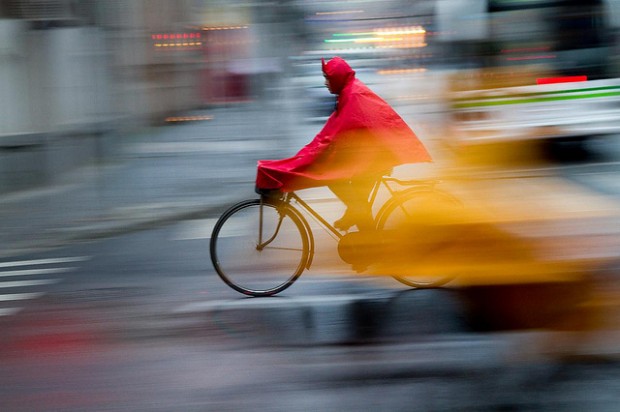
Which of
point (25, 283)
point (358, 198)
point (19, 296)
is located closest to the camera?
point (358, 198)

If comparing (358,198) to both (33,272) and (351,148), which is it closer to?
(351,148)

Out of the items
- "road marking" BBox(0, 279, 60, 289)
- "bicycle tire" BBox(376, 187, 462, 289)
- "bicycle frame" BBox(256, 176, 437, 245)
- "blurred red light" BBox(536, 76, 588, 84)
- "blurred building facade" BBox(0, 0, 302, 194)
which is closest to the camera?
"bicycle tire" BBox(376, 187, 462, 289)

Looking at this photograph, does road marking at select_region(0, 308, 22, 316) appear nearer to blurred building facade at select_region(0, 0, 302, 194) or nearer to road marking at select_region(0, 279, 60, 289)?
road marking at select_region(0, 279, 60, 289)

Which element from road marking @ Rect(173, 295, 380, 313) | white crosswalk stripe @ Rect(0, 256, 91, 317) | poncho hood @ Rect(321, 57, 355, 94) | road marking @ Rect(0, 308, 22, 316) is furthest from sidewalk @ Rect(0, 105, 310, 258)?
poncho hood @ Rect(321, 57, 355, 94)

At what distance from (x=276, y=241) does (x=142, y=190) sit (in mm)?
5791

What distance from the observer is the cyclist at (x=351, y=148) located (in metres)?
6.32

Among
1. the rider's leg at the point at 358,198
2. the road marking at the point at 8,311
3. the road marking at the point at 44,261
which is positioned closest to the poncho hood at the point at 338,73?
the rider's leg at the point at 358,198

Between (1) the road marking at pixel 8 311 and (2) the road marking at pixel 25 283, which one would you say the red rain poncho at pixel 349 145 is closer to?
(1) the road marking at pixel 8 311

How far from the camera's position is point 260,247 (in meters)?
6.73

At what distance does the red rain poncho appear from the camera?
6316mm

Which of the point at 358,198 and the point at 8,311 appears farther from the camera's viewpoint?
the point at 8,311

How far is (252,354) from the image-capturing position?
219 inches

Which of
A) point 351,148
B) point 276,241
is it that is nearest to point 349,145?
point 351,148

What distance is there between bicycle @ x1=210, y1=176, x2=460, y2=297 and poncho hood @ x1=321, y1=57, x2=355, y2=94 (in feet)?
2.41
